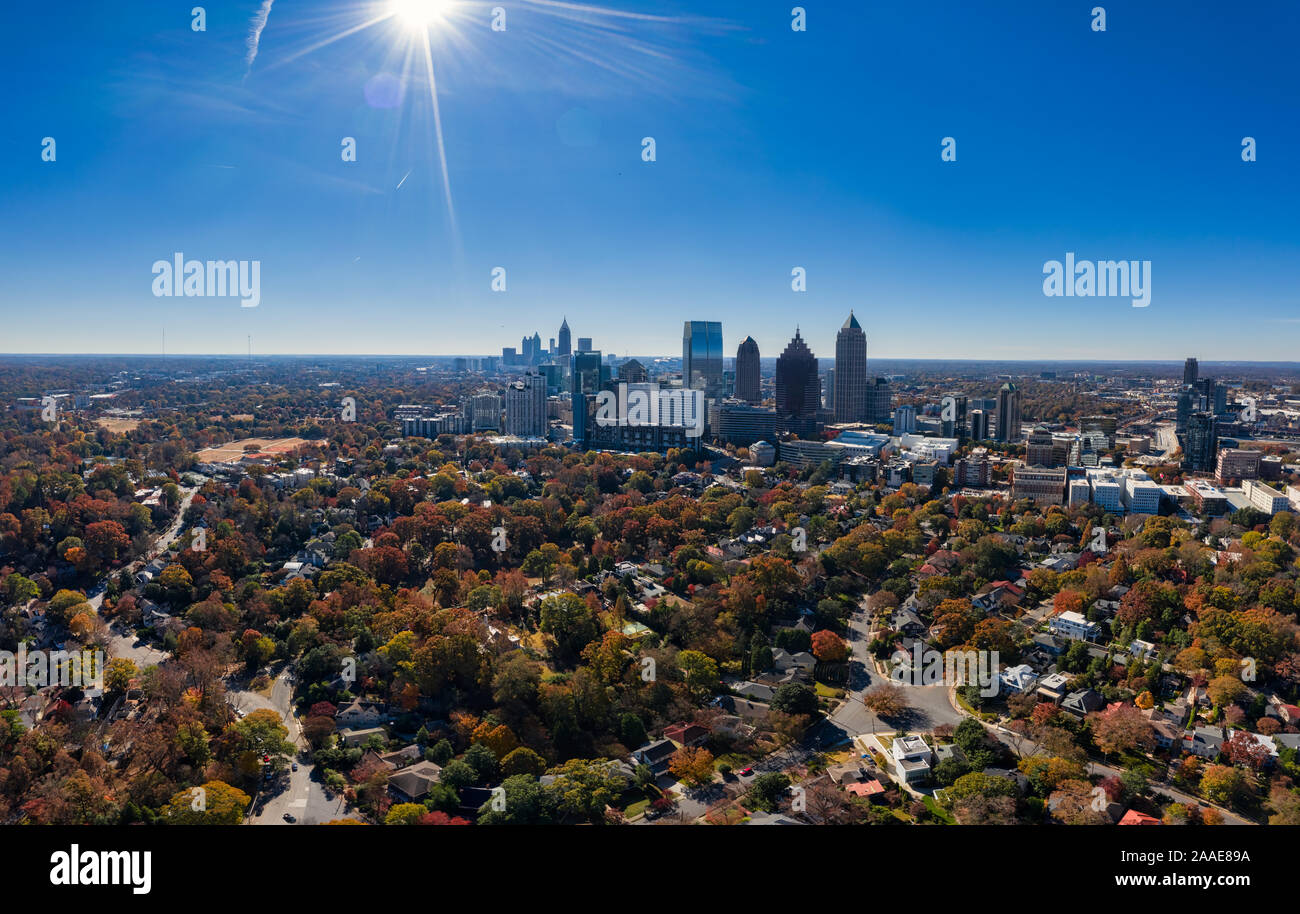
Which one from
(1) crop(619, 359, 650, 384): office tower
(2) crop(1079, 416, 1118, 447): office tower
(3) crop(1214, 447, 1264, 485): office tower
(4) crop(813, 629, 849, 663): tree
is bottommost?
(4) crop(813, 629, 849, 663): tree

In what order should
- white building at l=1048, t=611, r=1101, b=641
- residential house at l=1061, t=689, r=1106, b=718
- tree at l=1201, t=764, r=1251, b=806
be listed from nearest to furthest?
tree at l=1201, t=764, r=1251, b=806
residential house at l=1061, t=689, r=1106, b=718
white building at l=1048, t=611, r=1101, b=641

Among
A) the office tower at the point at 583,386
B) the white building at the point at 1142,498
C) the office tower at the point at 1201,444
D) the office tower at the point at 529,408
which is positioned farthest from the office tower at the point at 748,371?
the white building at the point at 1142,498

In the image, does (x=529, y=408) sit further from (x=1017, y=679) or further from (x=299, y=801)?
(x=299, y=801)

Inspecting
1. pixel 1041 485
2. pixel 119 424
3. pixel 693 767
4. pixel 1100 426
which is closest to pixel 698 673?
pixel 693 767

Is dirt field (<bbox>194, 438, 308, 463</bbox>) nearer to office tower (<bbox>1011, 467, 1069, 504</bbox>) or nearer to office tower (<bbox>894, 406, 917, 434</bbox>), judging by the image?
office tower (<bbox>1011, 467, 1069, 504</bbox>)

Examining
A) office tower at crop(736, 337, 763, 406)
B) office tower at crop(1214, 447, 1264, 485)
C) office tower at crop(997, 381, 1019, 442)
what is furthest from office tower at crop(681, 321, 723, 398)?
office tower at crop(1214, 447, 1264, 485)
